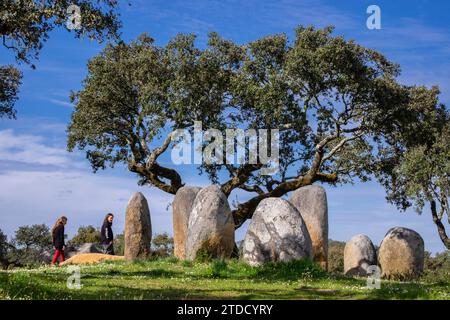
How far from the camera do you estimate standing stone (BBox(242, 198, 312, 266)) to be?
923 inches

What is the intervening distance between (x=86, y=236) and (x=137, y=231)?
83.9 ft

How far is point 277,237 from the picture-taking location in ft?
77.6

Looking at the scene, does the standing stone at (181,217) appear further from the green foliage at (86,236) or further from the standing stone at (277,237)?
the green foliage at (86,236)

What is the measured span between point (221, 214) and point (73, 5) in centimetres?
1026

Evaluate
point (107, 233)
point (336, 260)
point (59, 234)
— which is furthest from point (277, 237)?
point (336, 260)

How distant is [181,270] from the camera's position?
22.2 meters

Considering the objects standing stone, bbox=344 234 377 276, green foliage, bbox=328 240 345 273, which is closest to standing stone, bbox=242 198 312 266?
standing stone, bbox=344 234 377 276

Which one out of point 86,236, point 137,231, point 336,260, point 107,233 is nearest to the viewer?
point 137,231

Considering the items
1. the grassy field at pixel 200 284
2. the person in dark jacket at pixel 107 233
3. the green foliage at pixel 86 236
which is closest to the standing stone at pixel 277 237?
the grassy field at pixel 200 284

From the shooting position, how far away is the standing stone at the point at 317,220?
29.0 meters

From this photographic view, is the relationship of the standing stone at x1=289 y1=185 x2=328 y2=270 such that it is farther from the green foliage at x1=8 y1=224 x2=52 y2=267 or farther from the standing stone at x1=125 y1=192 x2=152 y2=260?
the green foliage at x1=8 y1=224 x2=52 y2=267

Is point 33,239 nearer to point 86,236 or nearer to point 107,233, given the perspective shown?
point 86,236

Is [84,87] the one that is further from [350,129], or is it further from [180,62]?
[350,129]
